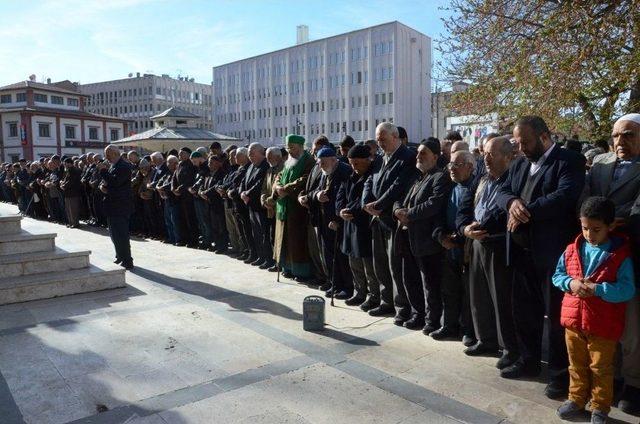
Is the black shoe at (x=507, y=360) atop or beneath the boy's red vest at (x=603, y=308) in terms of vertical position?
beneath

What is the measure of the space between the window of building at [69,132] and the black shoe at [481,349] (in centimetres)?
6066

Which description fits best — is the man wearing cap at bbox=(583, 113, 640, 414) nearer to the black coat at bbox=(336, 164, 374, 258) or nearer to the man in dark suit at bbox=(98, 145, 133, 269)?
the black coat at bbox=(336, 164, 374, 258)

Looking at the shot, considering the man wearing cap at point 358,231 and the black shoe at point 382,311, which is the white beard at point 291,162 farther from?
the black shoe at point 382,311

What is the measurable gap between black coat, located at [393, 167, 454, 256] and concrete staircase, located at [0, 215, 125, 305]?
14.4ft

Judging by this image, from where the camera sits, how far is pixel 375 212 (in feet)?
17.9

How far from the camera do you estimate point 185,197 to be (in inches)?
413

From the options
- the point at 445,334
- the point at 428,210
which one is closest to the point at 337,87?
the point at 428,210

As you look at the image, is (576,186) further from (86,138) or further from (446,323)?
(86,138)

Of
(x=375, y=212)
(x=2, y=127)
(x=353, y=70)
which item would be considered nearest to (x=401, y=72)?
(x=353, y=70)

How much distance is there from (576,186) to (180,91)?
109458 millimetres

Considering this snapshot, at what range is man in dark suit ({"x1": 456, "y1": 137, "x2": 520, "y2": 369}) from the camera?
4.11 m

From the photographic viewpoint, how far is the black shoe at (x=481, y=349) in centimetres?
449

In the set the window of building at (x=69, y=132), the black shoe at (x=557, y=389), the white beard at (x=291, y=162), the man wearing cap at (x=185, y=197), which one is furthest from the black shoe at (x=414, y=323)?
the window of building at (x=69, y=132)

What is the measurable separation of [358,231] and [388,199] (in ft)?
2.27
